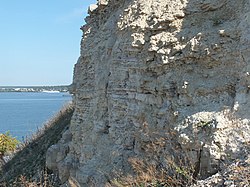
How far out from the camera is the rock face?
20.9 feet

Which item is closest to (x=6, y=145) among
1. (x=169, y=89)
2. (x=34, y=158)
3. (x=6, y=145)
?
(x=6, y=145)

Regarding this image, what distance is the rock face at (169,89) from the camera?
638 cm

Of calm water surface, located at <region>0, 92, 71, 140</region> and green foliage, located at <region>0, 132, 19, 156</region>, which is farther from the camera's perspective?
calm water surface, located at <region>0, 92, 71, 140</region>

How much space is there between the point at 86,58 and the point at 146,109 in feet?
14.8

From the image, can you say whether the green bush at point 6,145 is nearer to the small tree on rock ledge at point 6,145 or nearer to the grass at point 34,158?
the small tree on rock ledge at point 6,145

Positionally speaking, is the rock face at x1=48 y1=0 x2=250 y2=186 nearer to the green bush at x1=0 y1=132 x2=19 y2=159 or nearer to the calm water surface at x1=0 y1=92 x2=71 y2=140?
the calm water surface at x1=0 y1=92 x2=71 y2=140

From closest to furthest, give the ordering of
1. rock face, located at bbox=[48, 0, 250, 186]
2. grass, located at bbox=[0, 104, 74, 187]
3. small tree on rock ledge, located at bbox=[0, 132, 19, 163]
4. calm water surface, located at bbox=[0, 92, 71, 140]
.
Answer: rock face, located at bbox=[48, 0, 250, 186] → grass, located at bbox=[0, 104, 74, 187] → small tree on rock ledge, located at bbox=[0, 132, 19, 163] → calm water surface, located at bbox=[0, 92, 71, 140]

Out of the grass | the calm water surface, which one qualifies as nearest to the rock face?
the grass

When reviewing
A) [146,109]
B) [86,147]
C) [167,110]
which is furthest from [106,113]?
[167,110]

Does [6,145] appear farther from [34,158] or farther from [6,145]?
[34,158]

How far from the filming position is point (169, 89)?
7.81m

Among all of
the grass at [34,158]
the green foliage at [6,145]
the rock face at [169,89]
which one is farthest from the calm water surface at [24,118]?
the rock face at [169,89]

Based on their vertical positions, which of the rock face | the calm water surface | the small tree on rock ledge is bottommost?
the calm water surface

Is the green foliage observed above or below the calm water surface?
above
